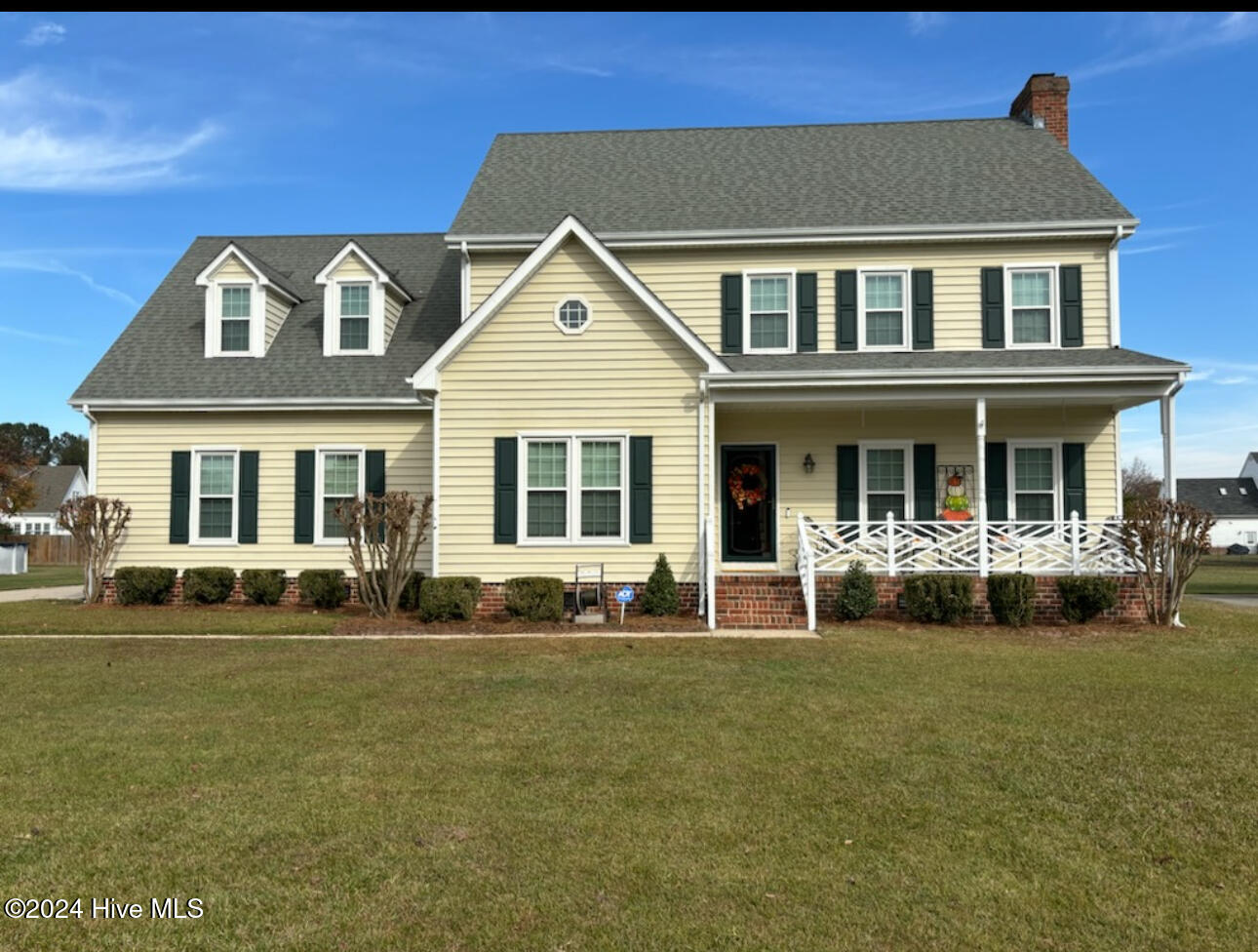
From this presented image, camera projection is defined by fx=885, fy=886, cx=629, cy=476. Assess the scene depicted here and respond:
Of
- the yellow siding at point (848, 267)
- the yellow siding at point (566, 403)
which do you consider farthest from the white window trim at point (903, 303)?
the yellow siding at point (566, 403)

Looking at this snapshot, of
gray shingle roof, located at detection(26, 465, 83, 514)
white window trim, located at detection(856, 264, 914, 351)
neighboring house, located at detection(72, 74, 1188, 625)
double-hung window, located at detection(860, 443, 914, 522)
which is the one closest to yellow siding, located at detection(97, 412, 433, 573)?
neighboring house, located at detection(72, 74, 1188, 625)

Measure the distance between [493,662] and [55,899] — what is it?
6.30m

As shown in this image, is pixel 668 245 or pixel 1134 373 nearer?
pixel 1134 373

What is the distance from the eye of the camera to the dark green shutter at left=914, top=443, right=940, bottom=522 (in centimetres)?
1577

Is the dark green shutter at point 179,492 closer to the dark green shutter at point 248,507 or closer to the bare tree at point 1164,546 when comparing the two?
the dark green shutter at point 248,507

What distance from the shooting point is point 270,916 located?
3736mm

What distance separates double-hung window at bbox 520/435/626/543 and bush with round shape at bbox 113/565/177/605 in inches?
271

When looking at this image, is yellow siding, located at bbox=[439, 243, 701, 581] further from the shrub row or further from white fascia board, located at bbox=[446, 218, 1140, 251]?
the shrub row

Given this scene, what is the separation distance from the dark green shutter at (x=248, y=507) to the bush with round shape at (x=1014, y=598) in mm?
12848

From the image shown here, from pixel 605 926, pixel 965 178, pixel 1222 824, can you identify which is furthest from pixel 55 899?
pixel 965 178

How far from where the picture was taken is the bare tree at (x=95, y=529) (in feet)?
52.3

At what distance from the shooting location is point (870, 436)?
16.0m

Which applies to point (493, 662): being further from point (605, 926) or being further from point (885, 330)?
point (885, 330)

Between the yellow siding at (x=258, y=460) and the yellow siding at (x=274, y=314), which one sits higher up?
the yellow siding at (x=274, y=314)
